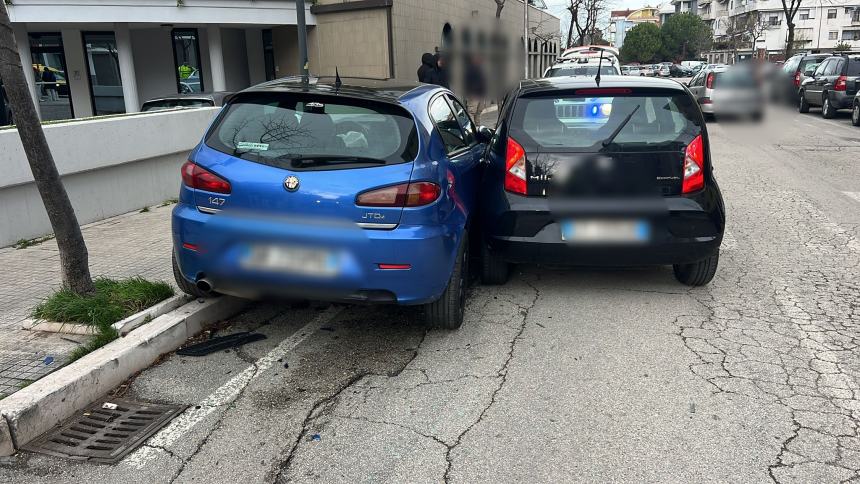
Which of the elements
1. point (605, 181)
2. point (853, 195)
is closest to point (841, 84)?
point (853, 195)

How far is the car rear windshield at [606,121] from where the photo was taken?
16.7 feet

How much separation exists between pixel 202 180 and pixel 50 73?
1595 cm

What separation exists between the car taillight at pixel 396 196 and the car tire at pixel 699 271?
2.60 meters

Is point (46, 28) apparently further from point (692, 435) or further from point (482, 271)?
point (692, 435)

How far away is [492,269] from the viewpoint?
574 cm

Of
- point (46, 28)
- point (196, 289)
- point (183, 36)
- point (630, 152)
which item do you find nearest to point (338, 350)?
point (196, 289)

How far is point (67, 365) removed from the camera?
388 cm

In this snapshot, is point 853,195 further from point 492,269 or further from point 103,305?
point 103,305

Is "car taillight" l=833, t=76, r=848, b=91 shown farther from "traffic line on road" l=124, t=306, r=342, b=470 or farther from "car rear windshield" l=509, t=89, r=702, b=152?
"traffic line on road" l=124, t=306, r=342, b=470

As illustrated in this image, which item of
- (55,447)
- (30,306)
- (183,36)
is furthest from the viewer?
(183,36)

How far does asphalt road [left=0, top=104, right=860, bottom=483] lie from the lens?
3141 mm

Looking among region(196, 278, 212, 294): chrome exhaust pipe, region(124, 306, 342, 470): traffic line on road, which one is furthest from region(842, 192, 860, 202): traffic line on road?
region(196, 278, 212, 294): chrome exhaust pipe

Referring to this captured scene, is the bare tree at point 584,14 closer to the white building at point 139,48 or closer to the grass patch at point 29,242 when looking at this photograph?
the white building at point 139,48

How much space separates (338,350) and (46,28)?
607 inches
